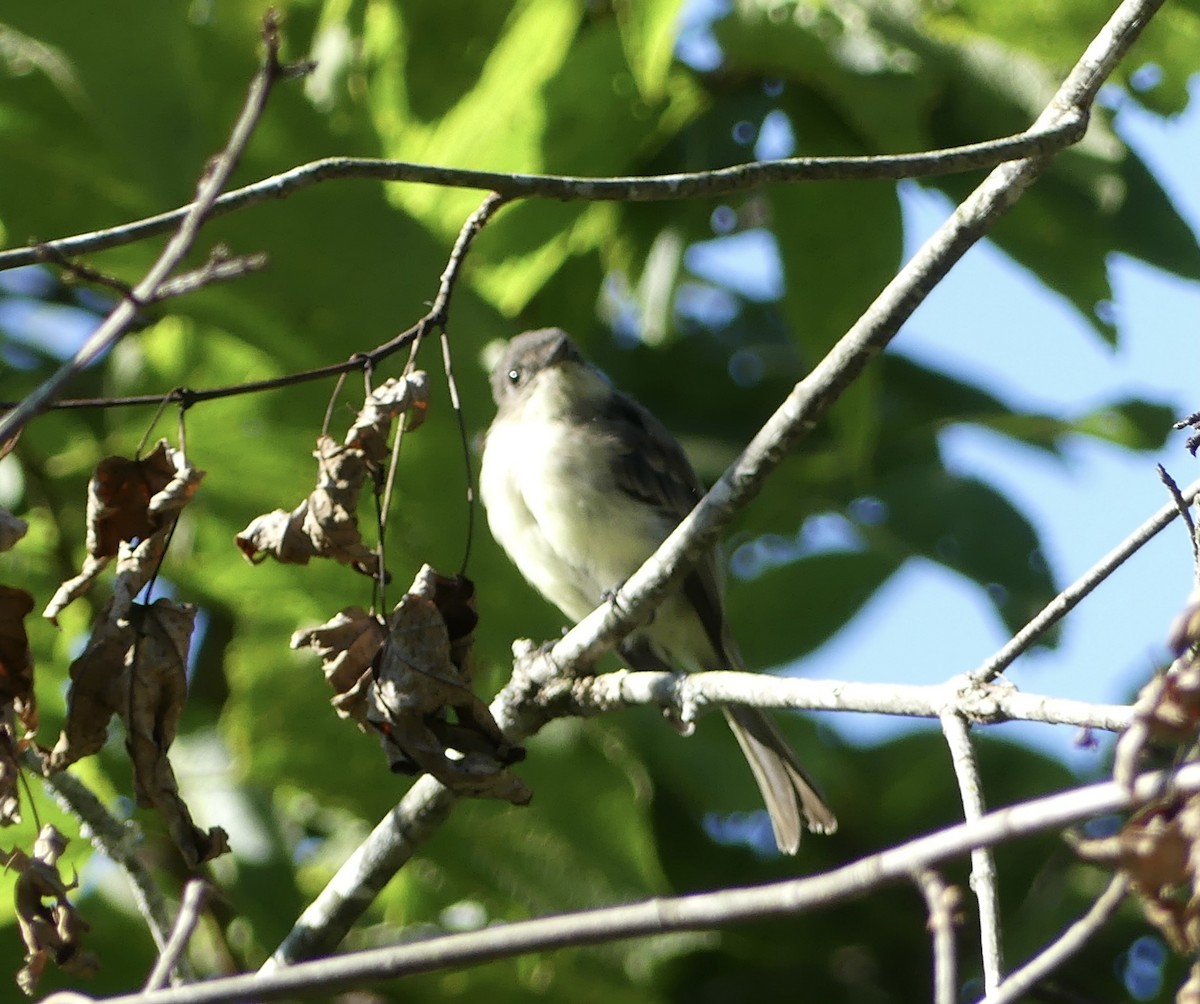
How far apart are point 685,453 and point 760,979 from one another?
1.65 meters

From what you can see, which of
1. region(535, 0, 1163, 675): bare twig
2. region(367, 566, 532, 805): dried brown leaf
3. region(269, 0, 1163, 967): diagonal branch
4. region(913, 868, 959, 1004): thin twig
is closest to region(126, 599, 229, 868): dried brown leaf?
region(367, 566, 532, 805): dried brown leaf

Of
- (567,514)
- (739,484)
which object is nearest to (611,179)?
(739,484)

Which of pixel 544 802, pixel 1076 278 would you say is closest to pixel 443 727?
pixel 544 802

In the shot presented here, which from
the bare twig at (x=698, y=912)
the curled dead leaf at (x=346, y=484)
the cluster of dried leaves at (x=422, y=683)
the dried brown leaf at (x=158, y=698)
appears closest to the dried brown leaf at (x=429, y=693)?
the cluster of dried leaves at (x=422, y=683)

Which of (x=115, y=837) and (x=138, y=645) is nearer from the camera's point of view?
(x=138, y=645)

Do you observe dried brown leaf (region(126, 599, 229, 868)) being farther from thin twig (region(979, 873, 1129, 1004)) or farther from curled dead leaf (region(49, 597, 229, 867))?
thin twig (region(979, 873, 1129, 1004))

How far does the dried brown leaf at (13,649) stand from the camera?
8.48 ft

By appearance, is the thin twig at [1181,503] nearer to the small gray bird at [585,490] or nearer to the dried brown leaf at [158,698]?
the dried brown leaf at [158,698]

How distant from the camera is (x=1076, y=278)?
411 cm

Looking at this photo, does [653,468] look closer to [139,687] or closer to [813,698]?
[813,698]

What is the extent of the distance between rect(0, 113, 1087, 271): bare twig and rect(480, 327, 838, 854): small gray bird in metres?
3.00

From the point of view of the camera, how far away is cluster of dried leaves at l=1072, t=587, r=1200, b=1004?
4.69ft

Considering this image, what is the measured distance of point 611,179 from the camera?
7.72ft

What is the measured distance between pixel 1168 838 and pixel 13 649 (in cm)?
178
